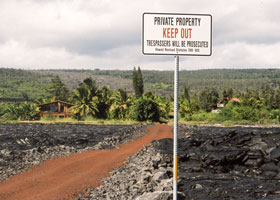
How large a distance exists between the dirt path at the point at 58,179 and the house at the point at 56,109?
59.0 m

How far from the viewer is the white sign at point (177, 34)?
5613mm

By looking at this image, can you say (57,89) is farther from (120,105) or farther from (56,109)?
(120,105)

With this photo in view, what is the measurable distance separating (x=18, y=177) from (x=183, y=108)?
6850cm

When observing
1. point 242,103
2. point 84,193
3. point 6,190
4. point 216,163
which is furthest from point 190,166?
point 242,103

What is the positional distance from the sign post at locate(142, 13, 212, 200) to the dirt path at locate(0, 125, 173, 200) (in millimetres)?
6215

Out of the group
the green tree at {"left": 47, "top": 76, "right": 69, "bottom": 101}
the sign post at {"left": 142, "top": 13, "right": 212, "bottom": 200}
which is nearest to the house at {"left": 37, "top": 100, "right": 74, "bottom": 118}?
the green tree at {"left": 47, "top": 76, "right": 69, "bottom": 101}

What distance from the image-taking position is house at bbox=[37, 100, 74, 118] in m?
75.2

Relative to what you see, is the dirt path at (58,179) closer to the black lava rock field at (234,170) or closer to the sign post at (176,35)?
the black lava rock field at (234,170)

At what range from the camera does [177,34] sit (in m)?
5.62

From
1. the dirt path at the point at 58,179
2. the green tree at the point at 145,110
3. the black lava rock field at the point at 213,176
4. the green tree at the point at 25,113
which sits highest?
the black lava rock field at the point at 213,176

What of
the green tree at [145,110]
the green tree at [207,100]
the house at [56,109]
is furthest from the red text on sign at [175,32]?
the green tree at [207,100]

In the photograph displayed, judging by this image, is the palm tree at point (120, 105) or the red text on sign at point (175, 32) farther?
the palm tree at point (120, 105)

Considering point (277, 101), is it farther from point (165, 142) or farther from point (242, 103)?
point (165, 142)

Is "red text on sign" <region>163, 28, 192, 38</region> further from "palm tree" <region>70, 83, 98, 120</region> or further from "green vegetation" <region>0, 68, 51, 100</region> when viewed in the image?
"green vegetation" <region>0, 68, 51, 100</region>
